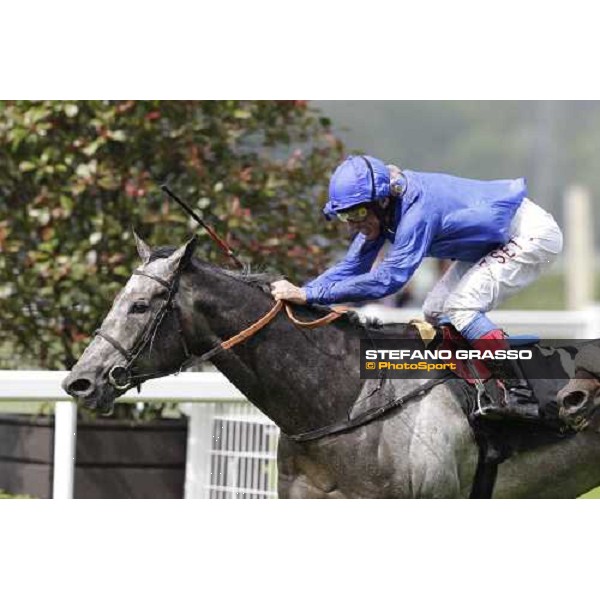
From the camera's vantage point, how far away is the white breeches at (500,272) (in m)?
4.98

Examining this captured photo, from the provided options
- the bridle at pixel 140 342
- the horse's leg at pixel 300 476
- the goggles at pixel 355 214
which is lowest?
the horse's leg at pixel 300 476

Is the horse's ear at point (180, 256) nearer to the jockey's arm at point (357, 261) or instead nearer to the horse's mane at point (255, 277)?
the horse's mane at point (255, 277)

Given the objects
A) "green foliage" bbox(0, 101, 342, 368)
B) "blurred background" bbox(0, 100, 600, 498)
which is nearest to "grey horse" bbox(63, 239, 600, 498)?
"blurred background" bbox(0, 100, 600, 498)

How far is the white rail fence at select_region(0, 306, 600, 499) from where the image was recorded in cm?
629

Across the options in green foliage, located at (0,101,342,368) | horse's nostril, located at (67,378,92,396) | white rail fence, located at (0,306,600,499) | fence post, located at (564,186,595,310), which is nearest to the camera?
horse's nostril, located at (67,378,92,396)

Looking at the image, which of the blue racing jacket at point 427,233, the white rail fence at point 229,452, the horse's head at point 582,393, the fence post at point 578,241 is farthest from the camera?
the fence post at point 578,241

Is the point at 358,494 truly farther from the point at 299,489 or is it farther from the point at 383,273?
the point at 383,273

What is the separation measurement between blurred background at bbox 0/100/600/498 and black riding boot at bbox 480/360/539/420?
8.02ft

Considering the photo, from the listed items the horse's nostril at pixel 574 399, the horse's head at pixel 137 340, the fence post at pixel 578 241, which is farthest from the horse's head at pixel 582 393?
the fence post at pixel 578 241

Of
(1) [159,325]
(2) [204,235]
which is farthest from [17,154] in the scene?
(1) [159,325]

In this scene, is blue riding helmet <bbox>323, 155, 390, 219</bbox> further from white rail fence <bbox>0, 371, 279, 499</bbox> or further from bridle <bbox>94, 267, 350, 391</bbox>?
white rail fence <bbox>0, 371, 279, 499</bbox>

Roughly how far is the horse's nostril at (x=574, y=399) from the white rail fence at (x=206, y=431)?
195cm

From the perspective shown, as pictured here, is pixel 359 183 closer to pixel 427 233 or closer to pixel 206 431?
pixel 427 233

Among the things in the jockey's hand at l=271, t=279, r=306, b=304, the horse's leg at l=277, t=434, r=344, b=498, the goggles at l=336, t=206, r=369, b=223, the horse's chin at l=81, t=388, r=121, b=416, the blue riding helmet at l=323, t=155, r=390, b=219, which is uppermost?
the blue riding helmet at l=323, t=155, r=390, b=219
